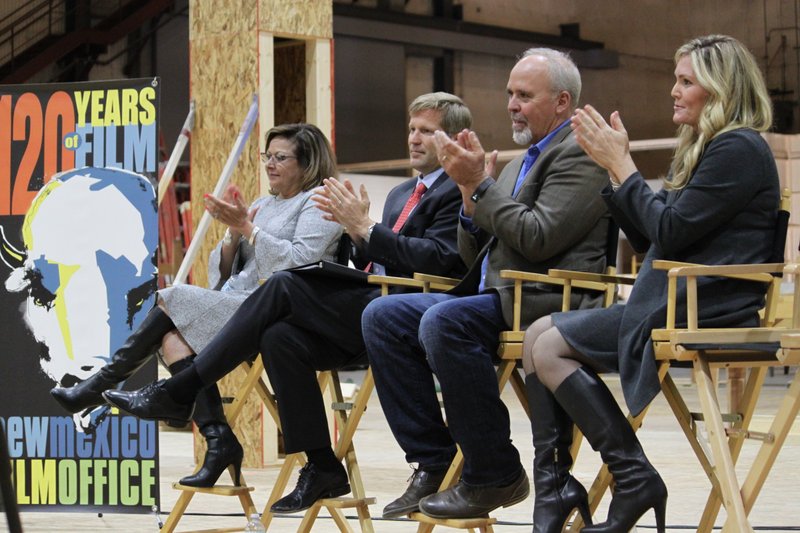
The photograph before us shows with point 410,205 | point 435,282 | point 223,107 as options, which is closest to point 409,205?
point 410,205

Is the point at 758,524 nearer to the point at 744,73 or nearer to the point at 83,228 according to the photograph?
the point at 744,73

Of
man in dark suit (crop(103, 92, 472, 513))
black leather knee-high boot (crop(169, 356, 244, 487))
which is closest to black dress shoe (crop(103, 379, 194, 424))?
man in dark suit (crop(103, 92, 472, 513))

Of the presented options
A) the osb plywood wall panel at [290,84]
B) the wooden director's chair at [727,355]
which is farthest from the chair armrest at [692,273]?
the osb plywood wall panel at [290,84]

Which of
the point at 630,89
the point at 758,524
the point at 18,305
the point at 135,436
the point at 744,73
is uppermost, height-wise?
the point at 630,89

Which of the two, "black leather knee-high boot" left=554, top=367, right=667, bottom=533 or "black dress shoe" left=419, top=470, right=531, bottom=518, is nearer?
"black leather knee-high boot" left=554, top=367, right=667, bottom=533

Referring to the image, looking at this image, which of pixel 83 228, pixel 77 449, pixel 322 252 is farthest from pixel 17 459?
pixel 322 252

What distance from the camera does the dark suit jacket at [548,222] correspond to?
2.92 meters

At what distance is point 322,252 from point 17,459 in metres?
1.22

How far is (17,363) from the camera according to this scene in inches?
156

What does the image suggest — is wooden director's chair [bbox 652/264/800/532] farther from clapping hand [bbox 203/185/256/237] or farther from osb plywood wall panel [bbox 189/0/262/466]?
osb plywood wall panel [bbox 189/0/262/466]

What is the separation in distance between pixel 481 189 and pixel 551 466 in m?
0.69

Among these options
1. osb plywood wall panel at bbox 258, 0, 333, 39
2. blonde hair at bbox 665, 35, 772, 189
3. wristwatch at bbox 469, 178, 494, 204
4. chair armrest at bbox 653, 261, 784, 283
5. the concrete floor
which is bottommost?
the concrete floor

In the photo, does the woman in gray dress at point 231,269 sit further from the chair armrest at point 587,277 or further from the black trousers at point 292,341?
the chair armrest at point 587,277

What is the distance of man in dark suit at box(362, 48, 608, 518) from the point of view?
288 cm
